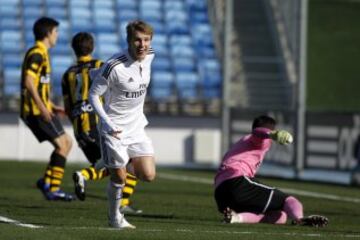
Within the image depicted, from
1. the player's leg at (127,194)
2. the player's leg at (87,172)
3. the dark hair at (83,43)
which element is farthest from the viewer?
the dark hair at (83,43)

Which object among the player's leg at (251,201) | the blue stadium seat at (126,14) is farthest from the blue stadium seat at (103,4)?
the player's leg at (251,201)

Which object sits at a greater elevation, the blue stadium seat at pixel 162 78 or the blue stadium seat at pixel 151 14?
the blue stadium seat at pixel 151 14

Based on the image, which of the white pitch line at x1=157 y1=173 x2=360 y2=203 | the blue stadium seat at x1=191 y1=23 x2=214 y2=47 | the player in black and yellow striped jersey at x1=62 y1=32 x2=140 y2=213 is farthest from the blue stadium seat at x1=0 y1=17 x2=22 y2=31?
the player in black and yellow striped jersey at x1=62 y1=32 x2=140 y2=213

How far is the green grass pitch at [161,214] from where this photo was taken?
9312 mm

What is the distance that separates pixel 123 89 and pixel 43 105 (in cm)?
389

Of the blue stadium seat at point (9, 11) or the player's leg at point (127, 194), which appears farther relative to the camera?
the blue stadium seat at point (9, 11)

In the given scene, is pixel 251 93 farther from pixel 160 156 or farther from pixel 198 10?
pixel 198 10

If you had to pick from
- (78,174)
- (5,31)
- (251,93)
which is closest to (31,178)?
(78,174)

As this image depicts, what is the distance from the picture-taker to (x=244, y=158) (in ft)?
37.0

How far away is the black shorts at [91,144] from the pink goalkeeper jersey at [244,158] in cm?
249

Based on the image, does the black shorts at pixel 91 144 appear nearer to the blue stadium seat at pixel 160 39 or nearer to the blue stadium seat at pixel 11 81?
the blue stadium seat at pixel 11 81

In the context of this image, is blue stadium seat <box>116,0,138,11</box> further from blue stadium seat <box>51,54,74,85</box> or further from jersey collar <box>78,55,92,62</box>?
jersey collar <box>78,55,92,62</box>

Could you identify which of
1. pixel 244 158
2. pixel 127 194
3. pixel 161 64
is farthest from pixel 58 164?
pixel 161 64

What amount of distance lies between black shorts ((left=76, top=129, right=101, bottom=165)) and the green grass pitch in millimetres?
557
